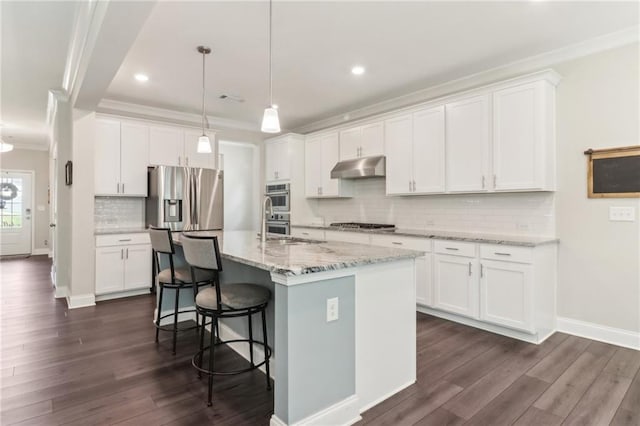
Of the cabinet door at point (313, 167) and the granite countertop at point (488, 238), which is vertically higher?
the cabinet door at point (313, 167)

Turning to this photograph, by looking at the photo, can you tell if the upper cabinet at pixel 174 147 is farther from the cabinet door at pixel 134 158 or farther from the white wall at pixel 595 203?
the white wall at pixel 595 203

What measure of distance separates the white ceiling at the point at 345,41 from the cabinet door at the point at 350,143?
62 centimetres

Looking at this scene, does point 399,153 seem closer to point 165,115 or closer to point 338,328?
point 338,328

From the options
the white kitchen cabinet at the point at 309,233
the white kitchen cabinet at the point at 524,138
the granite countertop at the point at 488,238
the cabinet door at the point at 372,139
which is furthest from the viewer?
the white kitchen cabinet at the point at 309,233

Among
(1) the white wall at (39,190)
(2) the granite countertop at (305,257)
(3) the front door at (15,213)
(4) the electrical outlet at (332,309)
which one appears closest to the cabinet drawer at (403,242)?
(2) the granite countertop at (305,257)

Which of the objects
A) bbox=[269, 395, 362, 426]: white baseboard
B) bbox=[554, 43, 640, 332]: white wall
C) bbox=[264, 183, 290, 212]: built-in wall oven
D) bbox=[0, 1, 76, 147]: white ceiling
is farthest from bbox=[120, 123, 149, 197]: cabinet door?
bbox=[554, 43, 640, 332]: white wall

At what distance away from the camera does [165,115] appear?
5.41m

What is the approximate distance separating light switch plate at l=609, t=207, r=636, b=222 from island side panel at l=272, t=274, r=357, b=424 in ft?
8.52

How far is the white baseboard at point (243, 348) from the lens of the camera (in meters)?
2.41

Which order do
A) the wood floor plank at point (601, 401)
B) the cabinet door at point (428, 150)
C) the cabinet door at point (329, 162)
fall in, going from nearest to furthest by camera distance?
the wood floor plank at point (601, 401), the cabinet door at point (428, 150), the cabinet door at point (329, 162)

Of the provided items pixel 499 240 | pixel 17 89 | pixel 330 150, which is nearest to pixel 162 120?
pixel 17 89

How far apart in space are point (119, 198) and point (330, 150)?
317 centimetres

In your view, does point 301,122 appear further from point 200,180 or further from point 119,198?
point 119,198

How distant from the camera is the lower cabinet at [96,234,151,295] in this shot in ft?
14.4
